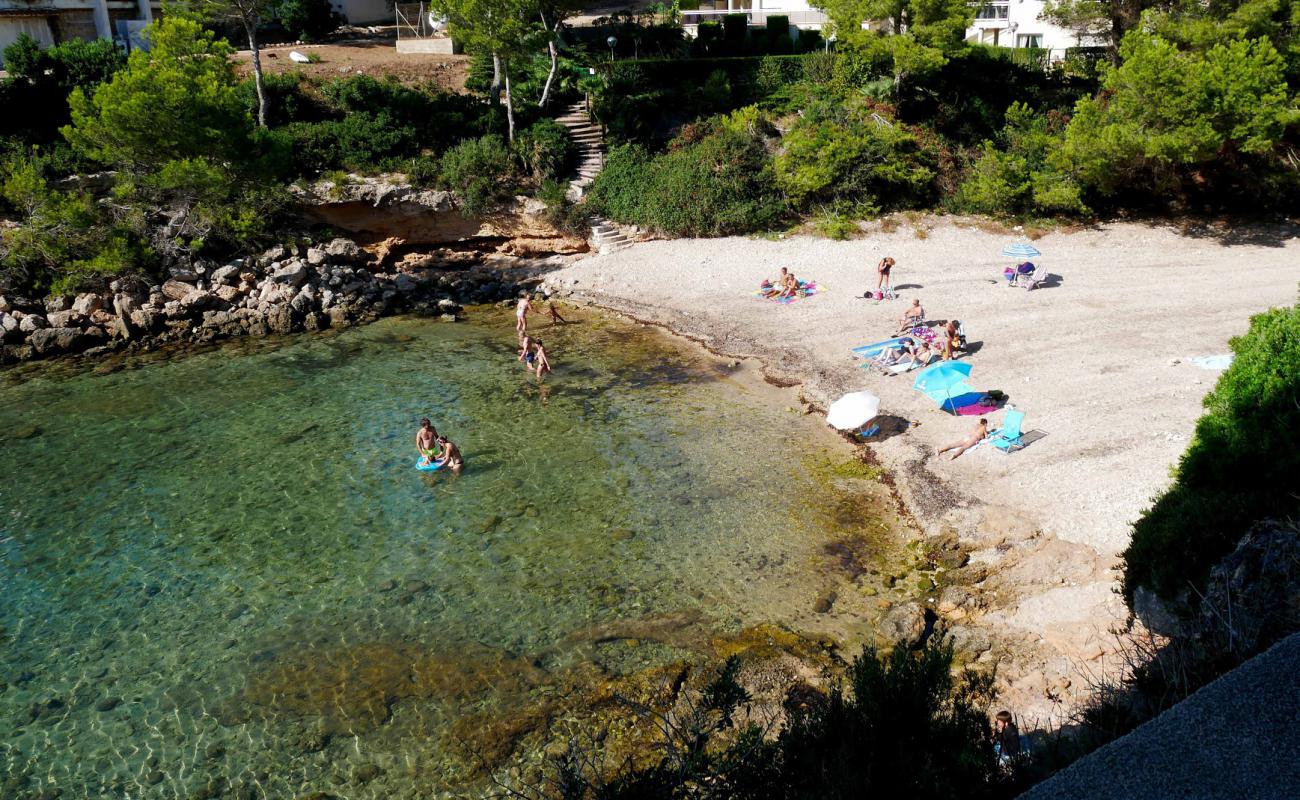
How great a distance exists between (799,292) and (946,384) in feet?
29.8

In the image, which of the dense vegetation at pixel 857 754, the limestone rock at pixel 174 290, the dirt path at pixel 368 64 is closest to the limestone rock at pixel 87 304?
the limestone rock at pixel 174 290

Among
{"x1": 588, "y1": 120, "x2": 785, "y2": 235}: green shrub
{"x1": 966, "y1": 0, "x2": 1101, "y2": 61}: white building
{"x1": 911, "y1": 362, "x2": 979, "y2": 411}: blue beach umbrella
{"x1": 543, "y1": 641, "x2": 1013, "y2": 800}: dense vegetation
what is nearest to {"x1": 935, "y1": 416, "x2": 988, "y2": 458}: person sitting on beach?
{"x1": 911, "y1": 362, "x2": 979, "y2": 411}: blue beach umbrella

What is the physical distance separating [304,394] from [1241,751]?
2177cm

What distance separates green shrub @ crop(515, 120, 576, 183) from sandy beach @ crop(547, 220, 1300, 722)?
17.9 ft

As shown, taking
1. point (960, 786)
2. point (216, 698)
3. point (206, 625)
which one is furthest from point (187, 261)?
point (960, 786)

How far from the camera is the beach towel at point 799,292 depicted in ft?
89.0

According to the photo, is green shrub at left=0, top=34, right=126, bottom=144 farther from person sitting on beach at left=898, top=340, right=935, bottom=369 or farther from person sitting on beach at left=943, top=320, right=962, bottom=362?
person sitting on beach at left=943, top=320, right=962, bottom=362

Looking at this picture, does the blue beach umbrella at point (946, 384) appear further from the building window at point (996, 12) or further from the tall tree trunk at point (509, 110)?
the building window at point (996, 12)

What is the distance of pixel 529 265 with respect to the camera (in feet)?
112

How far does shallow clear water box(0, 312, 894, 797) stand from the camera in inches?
449

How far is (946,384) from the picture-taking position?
19.0 metres

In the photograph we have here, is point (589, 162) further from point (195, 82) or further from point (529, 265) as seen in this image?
point (195, 82)

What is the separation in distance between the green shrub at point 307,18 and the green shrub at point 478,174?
50.8ft

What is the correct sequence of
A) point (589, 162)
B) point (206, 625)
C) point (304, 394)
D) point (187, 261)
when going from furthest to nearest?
point (589, 162)
point (187, 261)
point (304, 394)
point (206, 625)
